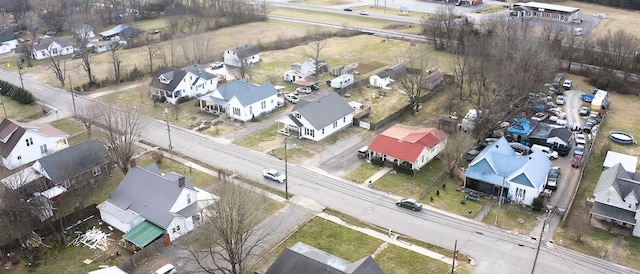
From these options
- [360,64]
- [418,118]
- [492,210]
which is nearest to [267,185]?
[492,210]

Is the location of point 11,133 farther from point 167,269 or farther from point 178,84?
point 167,269

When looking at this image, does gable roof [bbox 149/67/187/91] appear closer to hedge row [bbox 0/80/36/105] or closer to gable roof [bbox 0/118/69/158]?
hedge row [bbox 0/80/36/105]

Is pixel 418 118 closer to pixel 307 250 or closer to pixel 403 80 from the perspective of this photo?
pixel 403 80

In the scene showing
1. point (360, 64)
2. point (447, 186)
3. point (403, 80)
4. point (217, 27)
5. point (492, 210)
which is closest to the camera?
point (492, 210)

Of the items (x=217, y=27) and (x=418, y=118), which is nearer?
(x=418, y=118)

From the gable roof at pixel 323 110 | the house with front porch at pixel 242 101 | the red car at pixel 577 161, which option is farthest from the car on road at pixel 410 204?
the house with front porch at pixel 242 101

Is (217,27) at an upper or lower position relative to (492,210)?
upper

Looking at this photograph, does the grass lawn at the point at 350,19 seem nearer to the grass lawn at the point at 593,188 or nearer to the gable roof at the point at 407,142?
the grass lawn at the point at 593,188

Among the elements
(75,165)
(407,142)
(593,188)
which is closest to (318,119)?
(407,142)
